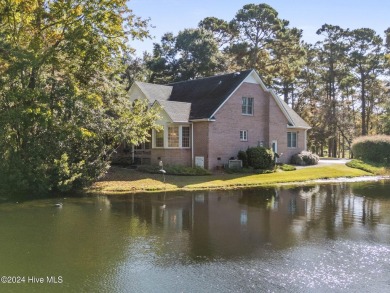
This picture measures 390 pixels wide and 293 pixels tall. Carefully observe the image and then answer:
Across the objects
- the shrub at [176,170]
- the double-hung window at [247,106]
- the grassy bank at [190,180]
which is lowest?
the grassy bank at [190,180]

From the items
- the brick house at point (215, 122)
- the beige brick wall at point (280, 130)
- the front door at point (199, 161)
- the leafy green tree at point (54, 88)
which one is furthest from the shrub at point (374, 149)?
the leafy green tree at point (54, 88)

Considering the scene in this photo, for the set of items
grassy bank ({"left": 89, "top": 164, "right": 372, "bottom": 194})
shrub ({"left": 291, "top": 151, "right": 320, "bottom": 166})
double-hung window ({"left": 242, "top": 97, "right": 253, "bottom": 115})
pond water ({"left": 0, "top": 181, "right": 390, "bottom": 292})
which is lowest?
pond water ({"left": 0, "top": 181, "right": 390, "bottom": 292})

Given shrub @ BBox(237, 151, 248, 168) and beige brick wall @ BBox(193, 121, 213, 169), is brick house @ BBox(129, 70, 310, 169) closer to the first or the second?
beige brick wall @ BBox(193, 121, 213, 169)

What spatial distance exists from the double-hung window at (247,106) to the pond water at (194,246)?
14960 millimetres

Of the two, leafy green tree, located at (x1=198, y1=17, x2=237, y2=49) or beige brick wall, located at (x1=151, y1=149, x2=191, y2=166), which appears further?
leafy green tree, located at (x1=198, y1=17, x2=237, y2=49)

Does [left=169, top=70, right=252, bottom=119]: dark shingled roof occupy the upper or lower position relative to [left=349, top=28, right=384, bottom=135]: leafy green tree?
lower

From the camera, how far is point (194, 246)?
9.55 metres

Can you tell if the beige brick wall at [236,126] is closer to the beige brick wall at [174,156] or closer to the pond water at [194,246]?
the beige brick wall at [174,156]

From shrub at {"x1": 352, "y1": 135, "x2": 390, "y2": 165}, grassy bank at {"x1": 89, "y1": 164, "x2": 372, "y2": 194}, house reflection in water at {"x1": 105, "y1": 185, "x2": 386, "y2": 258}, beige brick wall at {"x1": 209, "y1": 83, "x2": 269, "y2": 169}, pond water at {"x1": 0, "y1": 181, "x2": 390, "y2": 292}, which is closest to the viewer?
pond water at {"x1": 0, "y1": 181, "x2": 390, "y2": 292}

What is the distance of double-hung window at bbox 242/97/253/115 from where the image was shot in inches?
1203

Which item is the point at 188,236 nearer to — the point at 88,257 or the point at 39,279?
the point at 88,257

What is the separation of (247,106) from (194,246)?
73.4 feet

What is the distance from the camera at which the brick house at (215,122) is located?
28.2 metres

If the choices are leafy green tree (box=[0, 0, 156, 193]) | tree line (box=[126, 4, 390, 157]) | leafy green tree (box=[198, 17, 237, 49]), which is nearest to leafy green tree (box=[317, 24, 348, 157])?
tree line (box=[126, 4, 390, 157])
